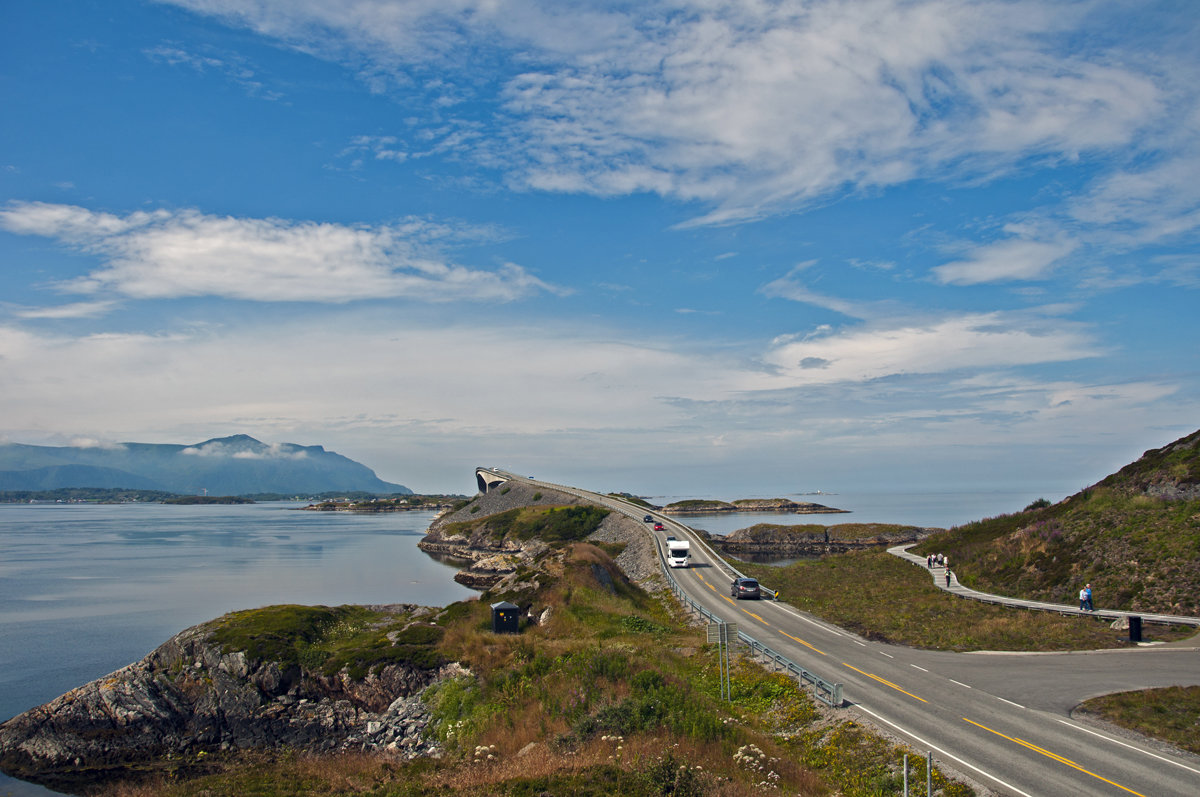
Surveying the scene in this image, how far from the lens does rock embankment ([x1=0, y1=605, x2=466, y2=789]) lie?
27922 millimetres

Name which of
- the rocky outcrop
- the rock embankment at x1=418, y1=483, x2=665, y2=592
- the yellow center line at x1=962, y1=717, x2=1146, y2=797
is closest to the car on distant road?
the rock embankment at x1=418, y1=483, x2=665, y2=592

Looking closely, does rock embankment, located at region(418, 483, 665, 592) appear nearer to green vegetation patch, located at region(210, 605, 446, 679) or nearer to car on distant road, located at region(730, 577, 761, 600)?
green vegetation patch, located at region(210, 605, 446, 679)

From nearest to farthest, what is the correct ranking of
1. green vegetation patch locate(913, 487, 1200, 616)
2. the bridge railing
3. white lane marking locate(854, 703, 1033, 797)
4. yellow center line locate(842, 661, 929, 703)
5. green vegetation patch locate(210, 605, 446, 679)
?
white lane marking locate(854, 703, 1033, 797) < the bridge railing < yellow center line locate(842, 661, 929, 703) < green vegetation patch locate(210, 605, 446, 679) < green vegetation patch locate(913, 487, 1200, 616)

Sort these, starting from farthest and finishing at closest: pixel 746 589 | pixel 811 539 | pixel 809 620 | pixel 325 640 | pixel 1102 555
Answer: pixel 811 539
pixel 746 589
pixel 1102 555
pixel 809 620
pixel 325 640

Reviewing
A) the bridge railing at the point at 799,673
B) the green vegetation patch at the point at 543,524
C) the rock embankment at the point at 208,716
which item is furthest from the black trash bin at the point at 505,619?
the green vegetation patch at the point at 543,524

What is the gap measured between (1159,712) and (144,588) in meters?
93.6

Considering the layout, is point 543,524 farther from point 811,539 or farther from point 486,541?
point 811,539

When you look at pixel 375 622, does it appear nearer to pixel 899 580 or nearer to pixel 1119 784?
pixel 1119 784

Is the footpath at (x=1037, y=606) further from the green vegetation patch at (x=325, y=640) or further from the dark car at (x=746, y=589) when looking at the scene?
the green vegetation patch at (x=325, y=640)

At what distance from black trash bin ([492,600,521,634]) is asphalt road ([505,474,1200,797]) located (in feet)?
40.2

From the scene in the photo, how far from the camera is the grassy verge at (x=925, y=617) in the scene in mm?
31188

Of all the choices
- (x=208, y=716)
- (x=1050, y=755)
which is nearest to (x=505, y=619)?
(x=208, y=716)

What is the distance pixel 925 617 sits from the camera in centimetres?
3838

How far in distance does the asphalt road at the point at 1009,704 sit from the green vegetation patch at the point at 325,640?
55.5 ft
